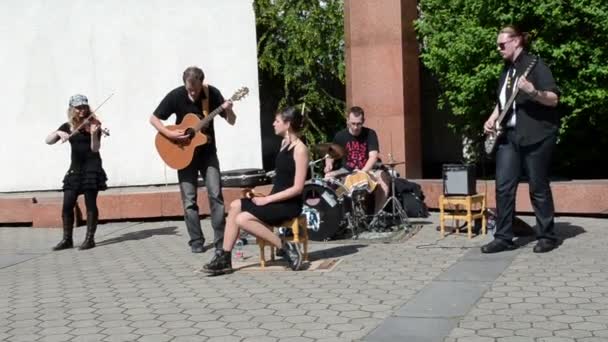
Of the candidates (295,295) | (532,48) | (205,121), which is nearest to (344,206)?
(205,121)

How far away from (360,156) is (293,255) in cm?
239

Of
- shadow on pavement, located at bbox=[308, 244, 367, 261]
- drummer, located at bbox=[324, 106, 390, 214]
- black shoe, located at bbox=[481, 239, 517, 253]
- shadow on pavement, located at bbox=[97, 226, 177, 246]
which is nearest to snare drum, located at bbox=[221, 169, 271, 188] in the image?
shadow on pavement, located at bbox=[97, 226, 177, 246]

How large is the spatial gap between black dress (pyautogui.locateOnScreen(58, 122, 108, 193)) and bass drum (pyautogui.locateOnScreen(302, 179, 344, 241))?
229cm

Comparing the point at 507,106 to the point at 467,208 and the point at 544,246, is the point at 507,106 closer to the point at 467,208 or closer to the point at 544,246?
the point at 544,246

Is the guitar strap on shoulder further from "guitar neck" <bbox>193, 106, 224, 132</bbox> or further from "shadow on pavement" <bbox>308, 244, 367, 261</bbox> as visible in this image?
"shadow on pavement" <bbox>308, 244, 367, 261</bbox>

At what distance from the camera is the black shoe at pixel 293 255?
764cm

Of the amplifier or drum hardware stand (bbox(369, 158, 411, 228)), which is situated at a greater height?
the amplifier

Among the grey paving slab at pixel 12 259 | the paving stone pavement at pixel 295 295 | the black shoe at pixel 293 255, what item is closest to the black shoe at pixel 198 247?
the paving stone pavement at pixel 295 295

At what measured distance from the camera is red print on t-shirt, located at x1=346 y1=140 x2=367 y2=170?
385 inches

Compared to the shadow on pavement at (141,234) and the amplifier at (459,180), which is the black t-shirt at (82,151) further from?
the amplifier at (459,180)

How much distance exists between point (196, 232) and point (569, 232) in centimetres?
368

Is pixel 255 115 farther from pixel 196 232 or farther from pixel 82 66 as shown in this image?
pixel 196 232

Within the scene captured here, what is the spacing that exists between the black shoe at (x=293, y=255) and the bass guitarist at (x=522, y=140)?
5.42 ft

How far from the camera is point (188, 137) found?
28.8 ft
